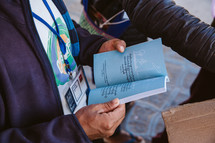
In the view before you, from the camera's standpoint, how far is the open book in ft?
2.19

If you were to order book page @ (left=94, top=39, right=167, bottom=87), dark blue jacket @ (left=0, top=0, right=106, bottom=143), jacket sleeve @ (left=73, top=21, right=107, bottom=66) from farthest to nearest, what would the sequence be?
jacket sleeve @ (left=73, top=21, right=107, bottom=66), book page @ (left=94, top=39, right=167, bottom=87), dark blue jacket @ (left=0, top=0, right=106, bottom=143)

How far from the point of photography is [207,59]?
685 mm

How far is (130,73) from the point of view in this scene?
29.8 inches

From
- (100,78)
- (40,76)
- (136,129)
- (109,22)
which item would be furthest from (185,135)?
(136,129)

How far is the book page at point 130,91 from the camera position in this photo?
64 cm

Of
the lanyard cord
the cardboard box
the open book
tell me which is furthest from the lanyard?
the cardboard box

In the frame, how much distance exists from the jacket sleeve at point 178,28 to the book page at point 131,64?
6 centimetres

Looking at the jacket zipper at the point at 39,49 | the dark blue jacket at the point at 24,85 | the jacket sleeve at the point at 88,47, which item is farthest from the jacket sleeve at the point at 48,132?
the jacket sleeve at the point at 88,47

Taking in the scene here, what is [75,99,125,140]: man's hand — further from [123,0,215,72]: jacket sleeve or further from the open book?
[123,0,215,72]: jacket sleeve

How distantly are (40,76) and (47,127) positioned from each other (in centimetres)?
16

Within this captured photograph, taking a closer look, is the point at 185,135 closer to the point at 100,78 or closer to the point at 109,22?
the point at 100,78

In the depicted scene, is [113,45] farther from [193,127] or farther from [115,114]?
[193,127]

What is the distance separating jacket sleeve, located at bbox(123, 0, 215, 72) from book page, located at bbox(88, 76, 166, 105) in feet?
0.47

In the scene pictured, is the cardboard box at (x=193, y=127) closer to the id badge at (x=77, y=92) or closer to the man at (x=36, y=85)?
the man at (x=36, y=85)
